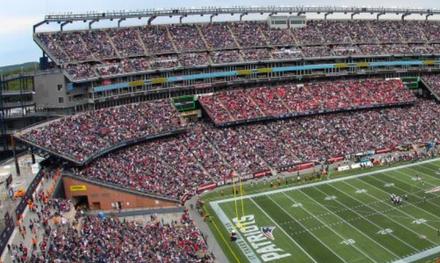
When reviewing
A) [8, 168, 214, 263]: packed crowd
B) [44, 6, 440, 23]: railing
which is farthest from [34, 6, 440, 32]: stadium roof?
[8, 168, 214, 263]: packed crowd

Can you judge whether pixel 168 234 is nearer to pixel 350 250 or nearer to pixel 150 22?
pixel 350 250

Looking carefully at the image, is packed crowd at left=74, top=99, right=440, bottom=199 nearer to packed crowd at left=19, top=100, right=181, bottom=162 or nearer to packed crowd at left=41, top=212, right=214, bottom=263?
packed crowd at left=19, top=100, right=181, bottom=162

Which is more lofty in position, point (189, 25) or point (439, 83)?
point (189, 25)

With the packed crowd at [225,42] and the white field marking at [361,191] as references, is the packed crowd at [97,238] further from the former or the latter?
the packed crowd at [225,42]

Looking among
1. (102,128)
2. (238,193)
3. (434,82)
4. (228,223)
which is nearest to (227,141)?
(238,193)

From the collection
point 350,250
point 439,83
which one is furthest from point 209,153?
point 439,83

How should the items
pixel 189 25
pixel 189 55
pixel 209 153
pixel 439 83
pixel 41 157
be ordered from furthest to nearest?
pixel 439 83 < pixel 189 25 < pixel 189 55 < pixel 209 153 < pixel 41 157
